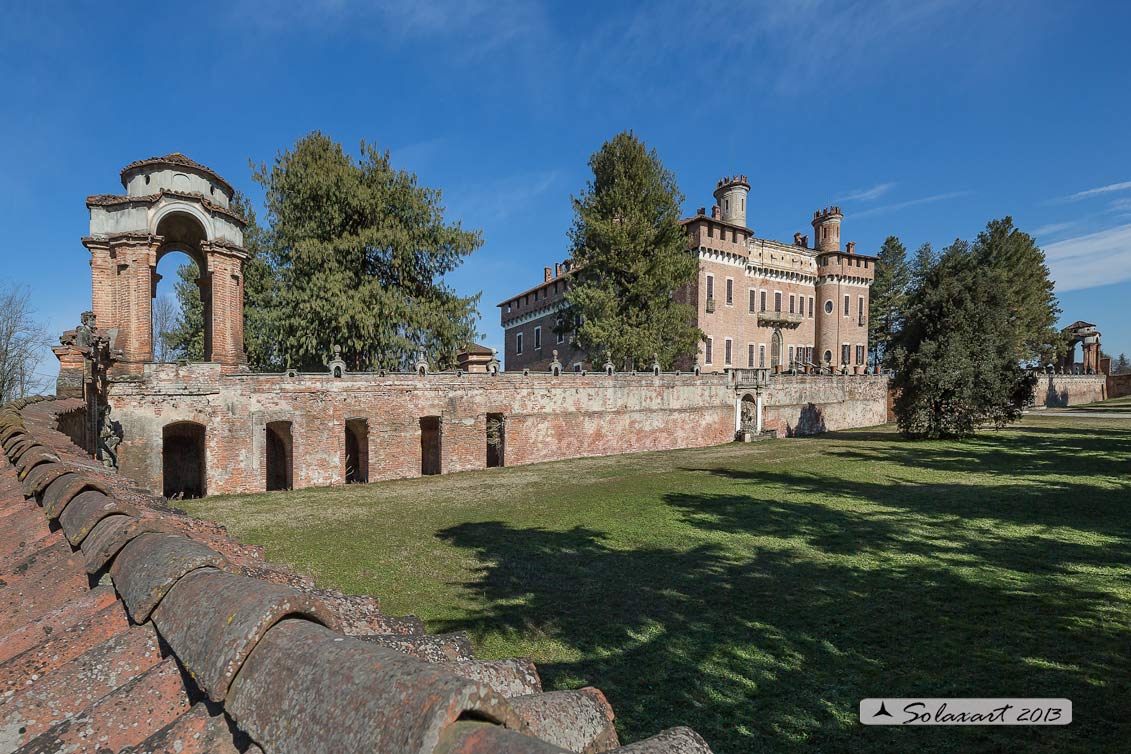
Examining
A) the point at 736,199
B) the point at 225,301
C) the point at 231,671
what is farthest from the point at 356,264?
the point at 736,199

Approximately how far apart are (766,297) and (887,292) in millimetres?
20825

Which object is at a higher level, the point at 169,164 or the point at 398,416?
the point at 169,164

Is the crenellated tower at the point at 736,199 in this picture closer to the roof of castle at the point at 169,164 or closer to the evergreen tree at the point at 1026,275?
the evergreen tree at the point at 1026,275

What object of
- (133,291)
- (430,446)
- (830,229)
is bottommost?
(430,446)

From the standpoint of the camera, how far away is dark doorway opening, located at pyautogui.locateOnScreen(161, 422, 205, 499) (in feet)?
61.0

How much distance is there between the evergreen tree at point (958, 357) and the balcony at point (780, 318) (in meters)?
15.6

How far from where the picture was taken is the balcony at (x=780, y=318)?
140ft

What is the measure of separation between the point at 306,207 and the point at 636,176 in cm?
1735

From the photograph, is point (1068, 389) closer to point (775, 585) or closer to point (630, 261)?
point (630, 261)

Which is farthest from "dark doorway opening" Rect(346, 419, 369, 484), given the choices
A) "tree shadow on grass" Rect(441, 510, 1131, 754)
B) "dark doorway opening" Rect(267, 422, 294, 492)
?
"tree shadow on grass" Rect(441, 510, 1131, 754)

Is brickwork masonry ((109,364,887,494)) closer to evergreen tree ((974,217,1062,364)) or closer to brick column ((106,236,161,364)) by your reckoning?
brick column ((106,236,161,364))

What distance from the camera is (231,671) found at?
1.40m

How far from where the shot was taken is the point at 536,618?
23.2 feet

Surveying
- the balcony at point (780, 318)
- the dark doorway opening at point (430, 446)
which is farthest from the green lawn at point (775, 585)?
the balcony at point (780, 318)
